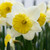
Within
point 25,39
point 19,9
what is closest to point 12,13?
point 19,9

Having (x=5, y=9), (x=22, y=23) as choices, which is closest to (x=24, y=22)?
(x=22, y=23)

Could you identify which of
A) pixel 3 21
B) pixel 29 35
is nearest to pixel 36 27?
pixel 29 35

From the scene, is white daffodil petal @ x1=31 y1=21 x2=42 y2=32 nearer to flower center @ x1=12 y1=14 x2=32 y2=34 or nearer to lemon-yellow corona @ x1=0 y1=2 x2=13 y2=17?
flower center @ x1=12 y1=14 x2=32 y2=34

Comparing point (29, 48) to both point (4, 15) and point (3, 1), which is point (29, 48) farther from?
point (3, 1)

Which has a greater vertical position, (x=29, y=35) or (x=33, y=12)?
(x=33, y=12)

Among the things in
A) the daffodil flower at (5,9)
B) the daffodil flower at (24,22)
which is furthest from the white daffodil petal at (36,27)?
the daffodil flower at (5,9)

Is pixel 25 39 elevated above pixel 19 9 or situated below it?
below

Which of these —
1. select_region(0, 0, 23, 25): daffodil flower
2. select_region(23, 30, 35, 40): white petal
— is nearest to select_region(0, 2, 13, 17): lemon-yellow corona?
select_region(0, 0, 23, 25): daffodil flower

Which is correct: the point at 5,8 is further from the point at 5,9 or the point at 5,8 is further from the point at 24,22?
the point at 24,22
